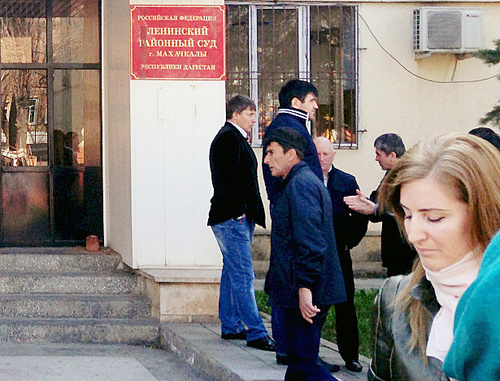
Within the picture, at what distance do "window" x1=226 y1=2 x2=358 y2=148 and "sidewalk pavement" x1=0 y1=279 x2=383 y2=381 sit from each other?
450 cm

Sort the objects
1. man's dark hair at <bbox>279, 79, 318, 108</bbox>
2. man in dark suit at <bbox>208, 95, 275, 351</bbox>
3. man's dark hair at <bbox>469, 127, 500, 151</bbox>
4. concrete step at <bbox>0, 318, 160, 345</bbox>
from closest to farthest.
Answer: man's dark hair at <bbox>469, 127, 500, 151</bbox> → man's dark hair at <bbox>279, 79, 318, 108</bbox> → man in dark suit at <bbox>208, 95, 275, 351</bbox> → concrete step at <bbox>0, 318, 160, 345</bbox>

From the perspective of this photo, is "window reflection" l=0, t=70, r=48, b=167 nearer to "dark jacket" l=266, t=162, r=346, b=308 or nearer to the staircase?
the staircase

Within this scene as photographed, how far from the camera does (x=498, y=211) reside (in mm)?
2119

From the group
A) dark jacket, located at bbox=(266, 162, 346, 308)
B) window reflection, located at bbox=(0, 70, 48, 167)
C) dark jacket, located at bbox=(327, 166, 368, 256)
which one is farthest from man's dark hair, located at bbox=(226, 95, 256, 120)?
window reflection, located at bbox=(0, 70, 48, 167)

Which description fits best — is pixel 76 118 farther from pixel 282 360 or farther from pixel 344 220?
pixel 282 360

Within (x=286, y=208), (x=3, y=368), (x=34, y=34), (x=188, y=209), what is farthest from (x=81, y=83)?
(x=286, y=208)

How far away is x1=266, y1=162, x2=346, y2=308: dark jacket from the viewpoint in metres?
5.30

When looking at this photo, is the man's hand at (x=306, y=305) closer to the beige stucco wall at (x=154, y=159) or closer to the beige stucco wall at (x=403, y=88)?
the beige stucco wall at (x=154, y=159)

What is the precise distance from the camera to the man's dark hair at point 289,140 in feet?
18.3

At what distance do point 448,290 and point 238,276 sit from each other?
5.05 metres

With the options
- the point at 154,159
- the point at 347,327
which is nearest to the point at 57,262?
the point at 154,159

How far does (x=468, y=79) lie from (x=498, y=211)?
33.3 feet

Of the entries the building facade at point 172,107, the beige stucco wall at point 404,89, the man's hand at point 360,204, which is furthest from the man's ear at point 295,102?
the beige stucco wall at point 404,89

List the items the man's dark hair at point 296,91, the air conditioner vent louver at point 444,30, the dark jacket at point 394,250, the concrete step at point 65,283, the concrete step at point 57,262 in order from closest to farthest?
the dark jacket at point 394,250 < the man's dark hair at point 296,91 < the concrete step at point 65,283 < the concrete step at point 57,262 < the air conditioner vent louver at point 444,30
